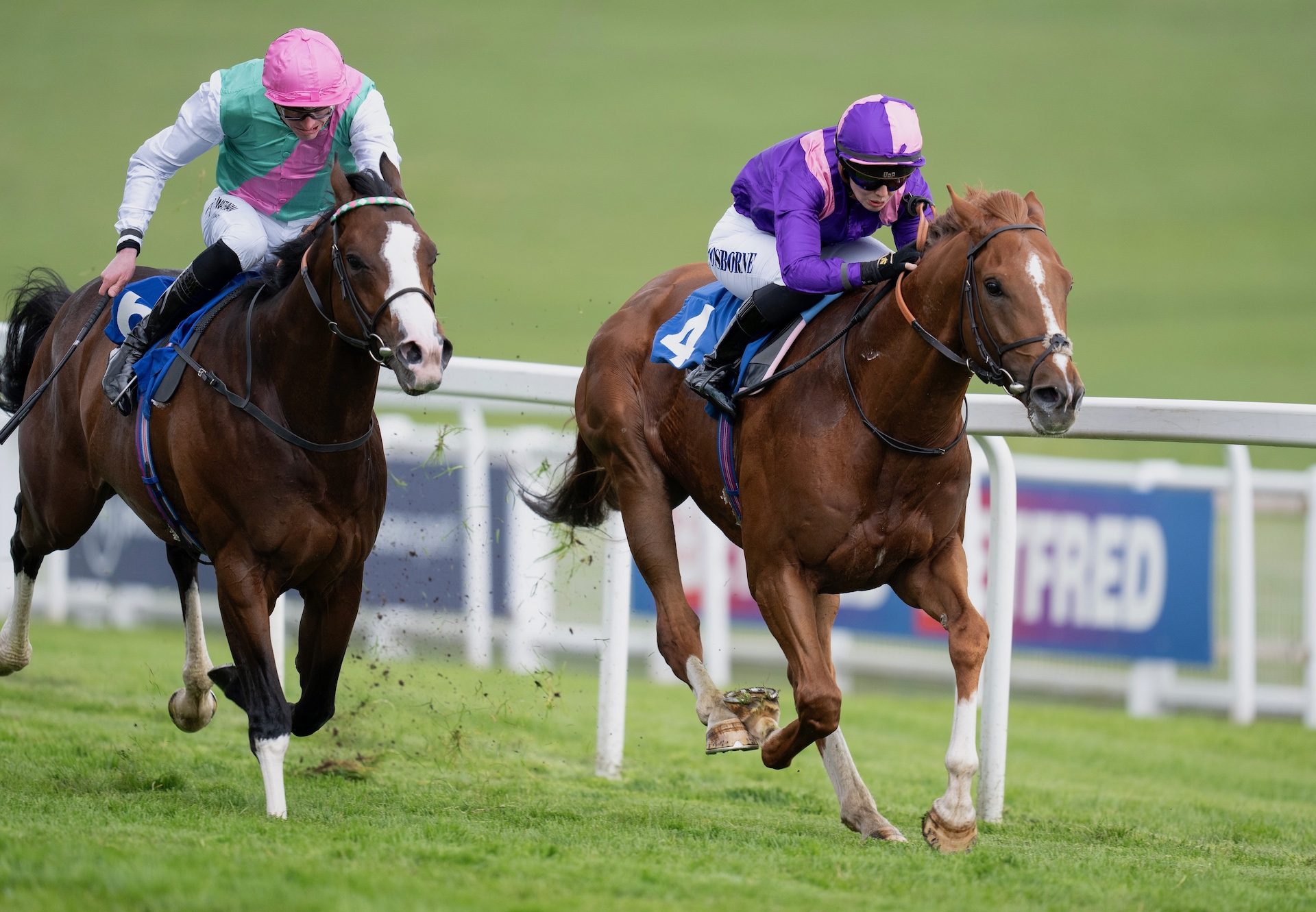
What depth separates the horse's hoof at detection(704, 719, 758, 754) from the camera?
457cm

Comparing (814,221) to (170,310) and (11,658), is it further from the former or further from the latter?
(11,658)

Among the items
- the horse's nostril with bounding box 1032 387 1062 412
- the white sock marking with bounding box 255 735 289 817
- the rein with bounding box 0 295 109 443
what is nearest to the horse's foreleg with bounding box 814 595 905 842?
the horse's nostril with bounding box 1032 387 1062 412

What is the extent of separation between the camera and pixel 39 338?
614 cm

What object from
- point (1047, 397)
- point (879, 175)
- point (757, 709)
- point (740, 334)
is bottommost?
point (757, 709)

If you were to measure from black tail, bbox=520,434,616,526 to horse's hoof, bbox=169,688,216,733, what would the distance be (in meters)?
1.36

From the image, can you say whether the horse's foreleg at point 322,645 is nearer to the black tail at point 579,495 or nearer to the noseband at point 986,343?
the black tail at point 579,495

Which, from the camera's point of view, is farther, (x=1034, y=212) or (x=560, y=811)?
(x=560, y=811)

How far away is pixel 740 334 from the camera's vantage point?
495 centimetres

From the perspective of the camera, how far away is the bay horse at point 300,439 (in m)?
4.36

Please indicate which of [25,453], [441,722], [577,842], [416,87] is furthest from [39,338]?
[416,87]

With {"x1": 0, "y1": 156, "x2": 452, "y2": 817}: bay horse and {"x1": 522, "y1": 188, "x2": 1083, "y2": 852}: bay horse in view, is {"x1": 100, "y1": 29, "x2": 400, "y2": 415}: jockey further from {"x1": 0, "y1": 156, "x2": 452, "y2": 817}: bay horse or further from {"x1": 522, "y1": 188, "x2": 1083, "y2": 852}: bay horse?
{"x1": 522, "y1": 188, "x2": 1083, "y2": 852}: bay horse

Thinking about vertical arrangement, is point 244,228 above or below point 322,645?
above

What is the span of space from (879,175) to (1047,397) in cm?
103

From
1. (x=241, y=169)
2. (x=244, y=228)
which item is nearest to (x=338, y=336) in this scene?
Answer: (x=244, y=228)
